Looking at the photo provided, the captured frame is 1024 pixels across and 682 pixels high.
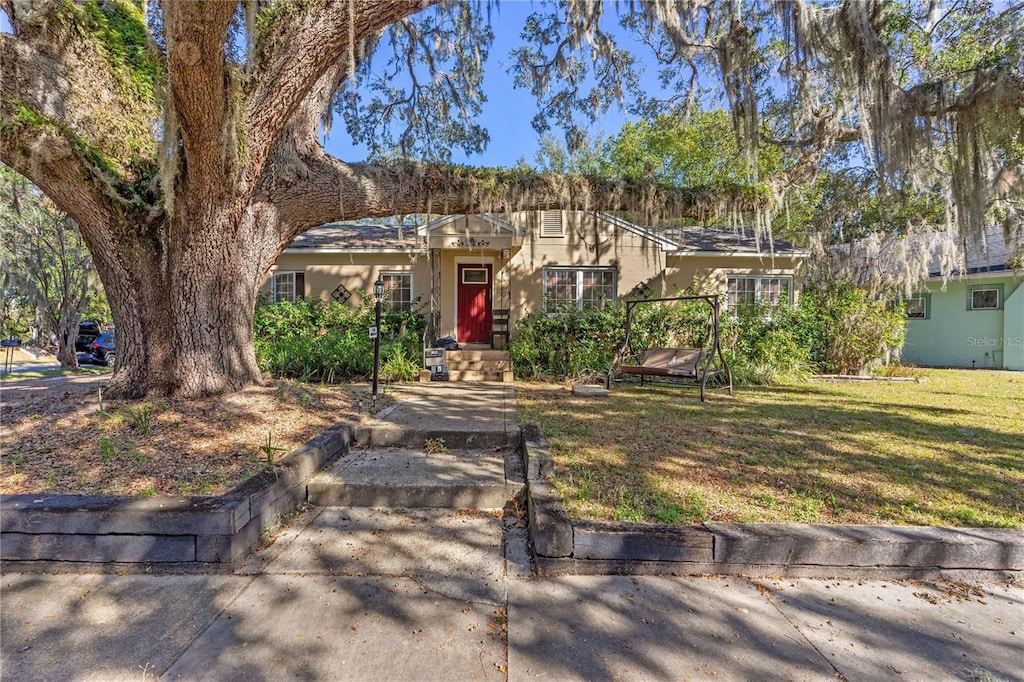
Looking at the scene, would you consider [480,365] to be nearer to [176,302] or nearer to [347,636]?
[176,302]

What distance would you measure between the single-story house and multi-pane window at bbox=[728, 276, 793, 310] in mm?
26

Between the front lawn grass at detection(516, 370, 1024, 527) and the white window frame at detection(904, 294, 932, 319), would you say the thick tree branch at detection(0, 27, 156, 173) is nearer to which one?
the front lawn grass at detection(516, 370, 1024, 527)

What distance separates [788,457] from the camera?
409 cm

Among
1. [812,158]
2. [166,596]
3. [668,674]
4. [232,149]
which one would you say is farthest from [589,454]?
[812,158]

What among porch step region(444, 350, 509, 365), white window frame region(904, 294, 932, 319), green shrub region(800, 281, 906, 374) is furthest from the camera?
white window frame region(904, 294, 932, 319)

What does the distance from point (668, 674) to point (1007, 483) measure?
369 centimetres

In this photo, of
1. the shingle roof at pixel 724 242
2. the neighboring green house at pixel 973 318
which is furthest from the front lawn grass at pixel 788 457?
the neighboring green house at pixel 973 318

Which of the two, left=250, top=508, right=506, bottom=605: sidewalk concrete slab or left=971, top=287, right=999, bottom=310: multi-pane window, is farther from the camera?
left=971, top=287, right=999, bottom=310: multi-pane window

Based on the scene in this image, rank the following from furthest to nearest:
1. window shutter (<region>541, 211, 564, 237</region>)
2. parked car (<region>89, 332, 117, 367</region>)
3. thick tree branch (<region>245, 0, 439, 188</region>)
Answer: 1. parked car (<region>89, 332, 117, 367</region>)
2. window shutter (<region>541, 211, 564, 237</region>)
3. thick tree branch (<region>245, 0, 439, 188</region>)

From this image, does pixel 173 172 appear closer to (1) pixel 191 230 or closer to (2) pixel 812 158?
(1) pixel 191 230

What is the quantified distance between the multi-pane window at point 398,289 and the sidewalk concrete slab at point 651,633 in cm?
974

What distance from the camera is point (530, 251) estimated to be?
11031mm

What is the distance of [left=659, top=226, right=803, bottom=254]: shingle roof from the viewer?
1112cm

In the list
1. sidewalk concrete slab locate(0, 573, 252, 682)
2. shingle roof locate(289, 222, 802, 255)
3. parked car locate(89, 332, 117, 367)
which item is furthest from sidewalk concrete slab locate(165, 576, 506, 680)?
parked car locate(89, 332, 117, 367)
